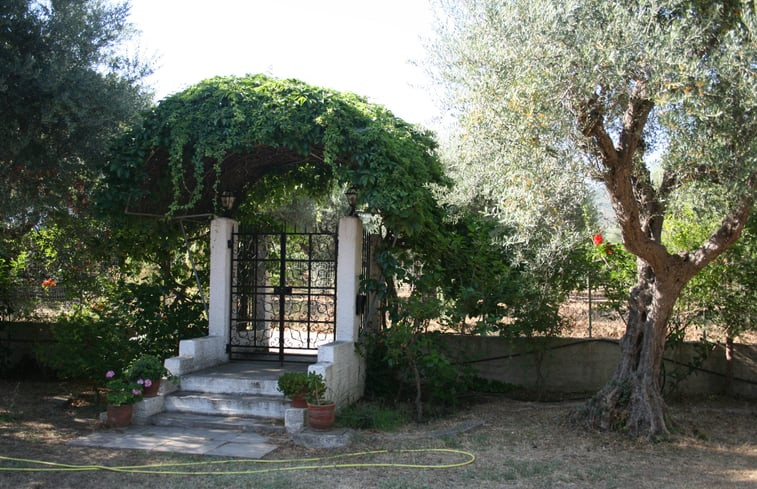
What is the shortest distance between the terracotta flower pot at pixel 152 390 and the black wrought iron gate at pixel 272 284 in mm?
1784

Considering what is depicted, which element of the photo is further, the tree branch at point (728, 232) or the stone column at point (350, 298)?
the stone column at point (350, 298)

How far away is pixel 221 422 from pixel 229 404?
0.29 m

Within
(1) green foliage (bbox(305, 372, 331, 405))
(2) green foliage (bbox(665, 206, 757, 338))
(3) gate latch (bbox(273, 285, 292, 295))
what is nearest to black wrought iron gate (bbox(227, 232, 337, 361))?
(3) gate latch (bbox(273, 285, 292, 295))

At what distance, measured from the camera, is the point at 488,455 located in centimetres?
696

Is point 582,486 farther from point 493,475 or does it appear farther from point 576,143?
point 576,143

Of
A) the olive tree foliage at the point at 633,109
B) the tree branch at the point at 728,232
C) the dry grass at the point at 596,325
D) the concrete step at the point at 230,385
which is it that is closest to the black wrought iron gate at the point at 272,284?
the concrete step at the point at 230,385

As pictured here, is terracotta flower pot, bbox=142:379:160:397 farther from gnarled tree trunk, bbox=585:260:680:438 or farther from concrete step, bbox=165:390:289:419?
gnarled tree trunk, bbox=585:260:680:438

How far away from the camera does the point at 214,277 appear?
991cm

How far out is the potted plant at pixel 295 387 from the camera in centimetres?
761

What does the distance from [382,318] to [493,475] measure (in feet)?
13.2

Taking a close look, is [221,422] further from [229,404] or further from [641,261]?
[641,261]

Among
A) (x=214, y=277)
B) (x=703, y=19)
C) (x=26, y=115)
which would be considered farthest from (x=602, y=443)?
(x=26, y=115)

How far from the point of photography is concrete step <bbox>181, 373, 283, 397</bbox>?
841cm

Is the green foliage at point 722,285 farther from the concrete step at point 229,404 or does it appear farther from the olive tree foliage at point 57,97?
the olive tree foliage at point 57,97
